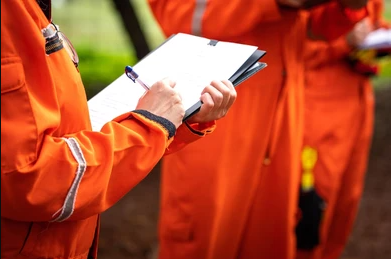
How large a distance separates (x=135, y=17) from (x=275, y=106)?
8.70 feet

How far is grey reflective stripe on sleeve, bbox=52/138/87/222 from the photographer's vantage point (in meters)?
1.51

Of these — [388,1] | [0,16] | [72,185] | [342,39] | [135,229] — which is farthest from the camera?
[388,1]

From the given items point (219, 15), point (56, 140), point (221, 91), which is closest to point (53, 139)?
point (56, 140)

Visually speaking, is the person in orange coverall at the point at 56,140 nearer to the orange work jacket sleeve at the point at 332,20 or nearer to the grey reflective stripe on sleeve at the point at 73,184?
the grey reflective stripe on sleeve at the point at 73,184

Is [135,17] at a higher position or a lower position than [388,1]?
higher

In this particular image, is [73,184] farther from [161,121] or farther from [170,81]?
[170,81]

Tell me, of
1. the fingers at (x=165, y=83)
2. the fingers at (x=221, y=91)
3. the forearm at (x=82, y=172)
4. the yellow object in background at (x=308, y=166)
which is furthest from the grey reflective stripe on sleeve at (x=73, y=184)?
the yellow object in background at (x=308, y=166)

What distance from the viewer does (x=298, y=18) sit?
303cm

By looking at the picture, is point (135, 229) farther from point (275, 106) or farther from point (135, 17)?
point (275, 106)

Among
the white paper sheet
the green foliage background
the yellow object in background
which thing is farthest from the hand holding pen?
the green foliage background

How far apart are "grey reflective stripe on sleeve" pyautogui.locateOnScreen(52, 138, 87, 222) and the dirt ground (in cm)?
285

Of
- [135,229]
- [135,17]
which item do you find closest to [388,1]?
[135,17]

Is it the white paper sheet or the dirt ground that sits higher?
the white paper sheet

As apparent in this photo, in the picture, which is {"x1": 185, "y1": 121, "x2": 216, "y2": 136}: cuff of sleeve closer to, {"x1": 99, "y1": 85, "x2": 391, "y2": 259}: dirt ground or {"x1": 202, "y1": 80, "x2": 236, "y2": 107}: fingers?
{"x1": 202, "y1": 80, "x2": 236, "y2": 107}: fingers
